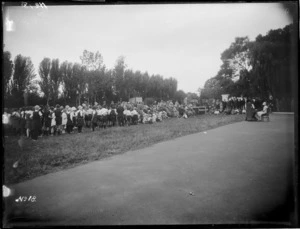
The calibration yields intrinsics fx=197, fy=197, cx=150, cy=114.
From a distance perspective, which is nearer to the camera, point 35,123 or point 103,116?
point 35,123

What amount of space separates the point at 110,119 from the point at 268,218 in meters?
12.5

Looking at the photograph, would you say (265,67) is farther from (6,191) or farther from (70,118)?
(6,191)

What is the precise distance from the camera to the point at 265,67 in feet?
47.6

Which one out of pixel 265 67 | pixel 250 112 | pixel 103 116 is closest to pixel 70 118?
pixel 103 116

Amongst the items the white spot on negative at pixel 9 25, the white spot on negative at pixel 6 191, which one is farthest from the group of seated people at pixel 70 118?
the white spot on negative at pixel 9 25

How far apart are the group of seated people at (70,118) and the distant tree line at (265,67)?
8.64m

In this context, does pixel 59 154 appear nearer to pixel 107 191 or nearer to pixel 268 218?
pixel 107 191

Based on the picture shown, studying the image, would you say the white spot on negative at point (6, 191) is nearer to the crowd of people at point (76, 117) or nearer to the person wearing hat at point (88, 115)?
the crowd of people at point (76, 117)

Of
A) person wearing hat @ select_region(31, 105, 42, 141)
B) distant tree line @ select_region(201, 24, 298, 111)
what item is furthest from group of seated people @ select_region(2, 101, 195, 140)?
distant tree line @ select_region(201, 24, 298, 111)

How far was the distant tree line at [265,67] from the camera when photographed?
4550 mm

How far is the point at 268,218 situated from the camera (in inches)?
147

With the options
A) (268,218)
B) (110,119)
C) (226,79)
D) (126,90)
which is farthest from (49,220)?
(226,79)

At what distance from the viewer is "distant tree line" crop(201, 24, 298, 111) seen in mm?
4550

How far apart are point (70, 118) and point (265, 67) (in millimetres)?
14124
